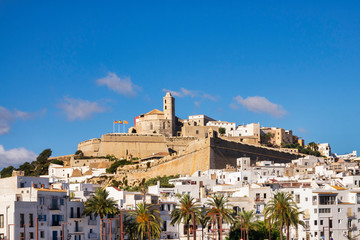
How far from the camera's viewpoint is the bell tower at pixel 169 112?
127356mm

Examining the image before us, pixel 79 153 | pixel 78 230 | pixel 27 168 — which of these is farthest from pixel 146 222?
pixel 79 153

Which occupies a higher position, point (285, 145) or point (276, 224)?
point (285, 145)

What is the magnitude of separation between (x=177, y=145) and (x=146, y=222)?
71.5 meters

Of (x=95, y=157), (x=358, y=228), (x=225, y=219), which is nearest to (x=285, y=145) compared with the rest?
(x=95, y=157)

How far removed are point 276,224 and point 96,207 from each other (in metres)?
14.7

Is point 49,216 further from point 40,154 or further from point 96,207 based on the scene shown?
point 40,154

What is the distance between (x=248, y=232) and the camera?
53.2 m

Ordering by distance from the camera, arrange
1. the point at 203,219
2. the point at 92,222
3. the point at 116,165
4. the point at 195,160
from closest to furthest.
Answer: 1. the point at 92,222
2. the point at 203,219
3. the point at 195,160
4. the point at 116,165

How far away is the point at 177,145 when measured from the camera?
12056 cm

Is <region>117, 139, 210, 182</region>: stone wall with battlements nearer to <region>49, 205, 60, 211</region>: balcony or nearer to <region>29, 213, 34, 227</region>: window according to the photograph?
<region>49, 205, 60, 211</region>: balcony

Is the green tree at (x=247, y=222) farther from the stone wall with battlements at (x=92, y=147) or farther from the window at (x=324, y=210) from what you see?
the stone wall with battlements at (x=92, y=147)

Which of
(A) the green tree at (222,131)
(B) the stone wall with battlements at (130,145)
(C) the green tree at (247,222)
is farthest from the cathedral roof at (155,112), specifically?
(C) the green tree at (247,222)

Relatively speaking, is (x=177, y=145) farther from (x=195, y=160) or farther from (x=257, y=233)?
(x=257, y=233)

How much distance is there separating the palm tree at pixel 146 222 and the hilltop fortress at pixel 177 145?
140 feet
